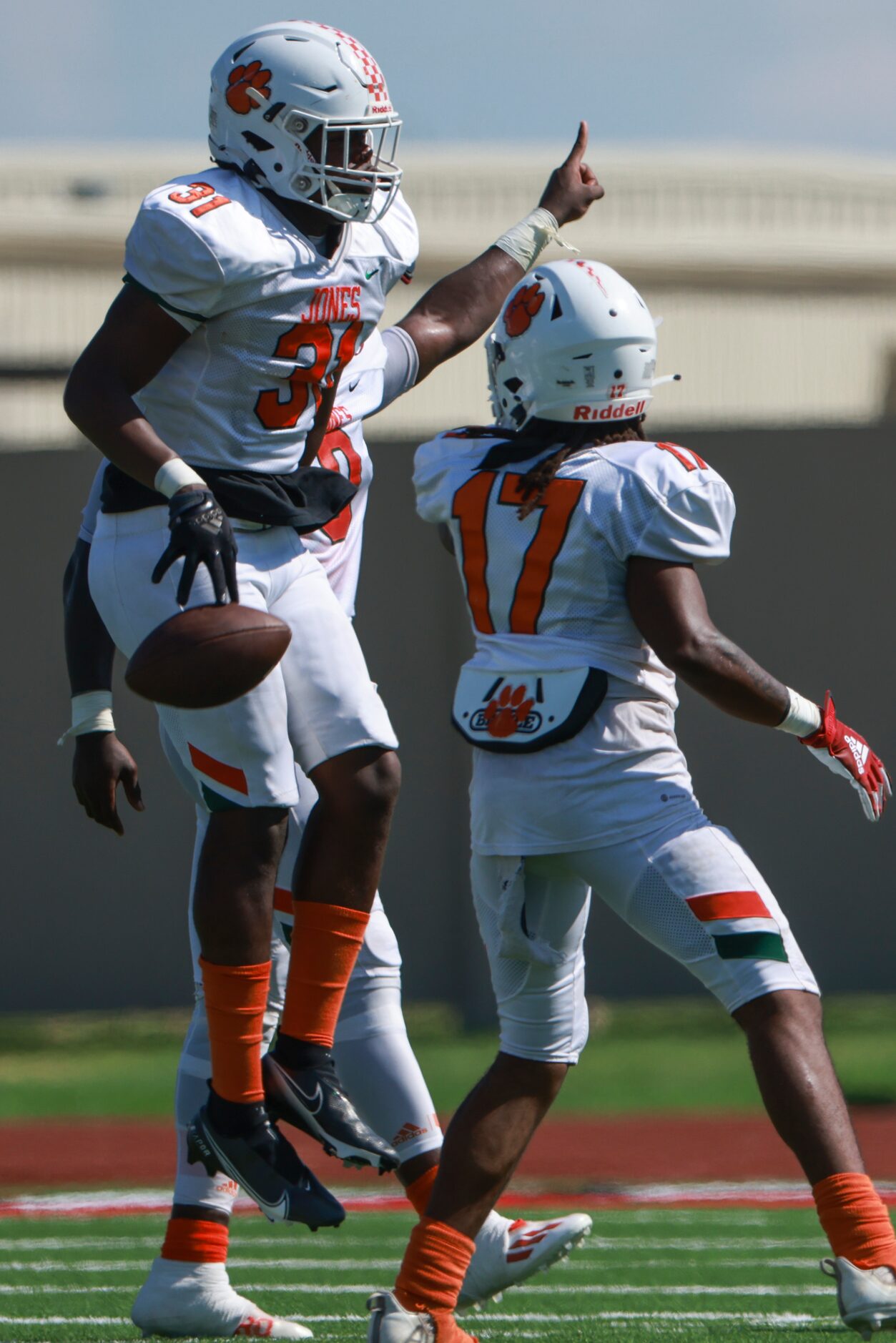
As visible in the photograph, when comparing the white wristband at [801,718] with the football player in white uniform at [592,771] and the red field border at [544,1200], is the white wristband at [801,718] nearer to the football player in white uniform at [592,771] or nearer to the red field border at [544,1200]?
the football player in white uniform at [592,771]

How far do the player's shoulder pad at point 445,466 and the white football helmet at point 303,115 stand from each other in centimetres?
45

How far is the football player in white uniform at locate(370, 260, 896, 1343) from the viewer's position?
326 cm

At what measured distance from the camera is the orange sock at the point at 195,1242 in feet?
12.6

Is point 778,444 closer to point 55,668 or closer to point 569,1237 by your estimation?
point 55,668

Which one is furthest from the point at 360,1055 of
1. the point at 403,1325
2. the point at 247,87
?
the point at 247,87

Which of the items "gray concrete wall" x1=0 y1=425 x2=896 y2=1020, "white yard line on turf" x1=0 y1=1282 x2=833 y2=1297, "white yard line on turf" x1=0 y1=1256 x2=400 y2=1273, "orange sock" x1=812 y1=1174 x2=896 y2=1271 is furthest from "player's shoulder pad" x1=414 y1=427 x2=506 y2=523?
"gray concrete wall" x1=0 y1=425 x2=896 y2=1020

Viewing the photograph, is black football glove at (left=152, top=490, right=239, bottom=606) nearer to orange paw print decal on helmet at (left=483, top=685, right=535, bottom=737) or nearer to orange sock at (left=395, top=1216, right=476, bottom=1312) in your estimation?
orange paw print decal on helmet at (left=483, top=685, right=535, bottom=737)

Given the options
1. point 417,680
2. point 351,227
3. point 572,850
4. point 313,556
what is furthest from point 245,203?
point 417,680

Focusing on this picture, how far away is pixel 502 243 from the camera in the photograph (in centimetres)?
419

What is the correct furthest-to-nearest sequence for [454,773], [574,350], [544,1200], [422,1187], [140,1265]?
[454,773] < [544,1200] < [140,1265] < [422,1187] < [574,350]

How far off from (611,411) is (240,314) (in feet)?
2.36

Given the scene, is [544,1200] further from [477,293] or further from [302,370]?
[302,370]

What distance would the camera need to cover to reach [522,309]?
146 inches

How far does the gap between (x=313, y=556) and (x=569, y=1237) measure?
4.42 ft
